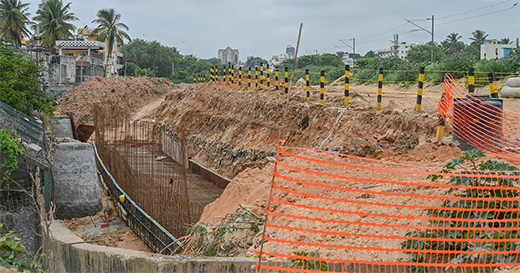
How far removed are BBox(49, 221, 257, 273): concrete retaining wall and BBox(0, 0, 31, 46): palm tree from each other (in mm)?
41486

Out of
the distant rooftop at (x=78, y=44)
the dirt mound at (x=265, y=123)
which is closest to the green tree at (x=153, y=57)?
the distant rooftop at (x=78, y=44)

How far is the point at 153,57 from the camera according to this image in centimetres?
6869

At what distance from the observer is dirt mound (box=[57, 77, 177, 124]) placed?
29758mm

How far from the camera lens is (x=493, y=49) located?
130 feet

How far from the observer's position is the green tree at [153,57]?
2697 inches

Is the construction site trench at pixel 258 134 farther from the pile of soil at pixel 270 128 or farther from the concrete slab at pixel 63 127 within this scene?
the concrete slab at pixel 63 127

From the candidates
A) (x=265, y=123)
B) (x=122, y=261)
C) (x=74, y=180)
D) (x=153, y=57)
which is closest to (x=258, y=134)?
(x=265, y=123)

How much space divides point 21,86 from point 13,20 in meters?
35.3

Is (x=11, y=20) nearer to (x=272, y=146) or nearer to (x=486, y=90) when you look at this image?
(x=272, y=146)

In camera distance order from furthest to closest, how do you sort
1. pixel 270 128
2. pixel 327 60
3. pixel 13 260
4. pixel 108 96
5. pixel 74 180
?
pixel 327 60 → pixel 108 96 → pixel 270 128 → pixel 74 180 → pixel 13 260

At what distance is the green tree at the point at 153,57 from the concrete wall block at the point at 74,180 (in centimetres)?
5810

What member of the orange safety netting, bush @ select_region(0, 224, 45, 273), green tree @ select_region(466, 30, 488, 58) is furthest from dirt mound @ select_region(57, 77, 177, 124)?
green tree @ select_region(466, 30, 488, 58)

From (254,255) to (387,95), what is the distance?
12117 millimetres

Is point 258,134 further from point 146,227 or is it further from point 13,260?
point 13,260
